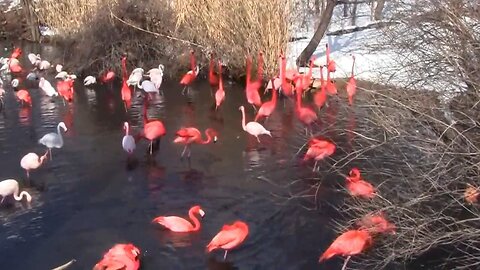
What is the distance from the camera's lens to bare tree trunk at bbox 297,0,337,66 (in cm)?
1277

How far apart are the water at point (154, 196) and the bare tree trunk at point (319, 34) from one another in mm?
3203

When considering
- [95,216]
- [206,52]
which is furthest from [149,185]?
[206,52]

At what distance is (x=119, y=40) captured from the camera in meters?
13.8

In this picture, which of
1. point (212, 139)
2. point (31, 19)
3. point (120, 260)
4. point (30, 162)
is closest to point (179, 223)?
point (120, 260)

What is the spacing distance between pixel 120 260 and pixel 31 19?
15533 mm

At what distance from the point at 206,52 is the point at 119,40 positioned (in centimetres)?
194

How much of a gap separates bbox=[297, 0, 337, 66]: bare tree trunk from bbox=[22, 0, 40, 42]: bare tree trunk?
9.30 metres

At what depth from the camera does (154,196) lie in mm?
6719

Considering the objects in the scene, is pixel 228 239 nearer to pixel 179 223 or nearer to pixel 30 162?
pixel 179 223

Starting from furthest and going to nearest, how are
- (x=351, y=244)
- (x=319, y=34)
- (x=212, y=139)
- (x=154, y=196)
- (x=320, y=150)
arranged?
(x=319, y=34) < (x=212, y=139) < (x=320, y=150) < (x=154, y=196) < (x=351, y=244)

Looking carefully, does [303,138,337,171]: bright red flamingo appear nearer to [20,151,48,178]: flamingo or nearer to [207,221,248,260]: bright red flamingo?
[207,221,248,260]: bright red flamingo

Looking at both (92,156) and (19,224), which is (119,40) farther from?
(19,224)

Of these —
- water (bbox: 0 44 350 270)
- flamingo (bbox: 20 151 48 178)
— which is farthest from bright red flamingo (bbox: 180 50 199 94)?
flamingo (bbox: 20 151 48 178)

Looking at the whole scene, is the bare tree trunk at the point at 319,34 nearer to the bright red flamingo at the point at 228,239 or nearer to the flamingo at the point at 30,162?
the flamingo at the point at 30,162
